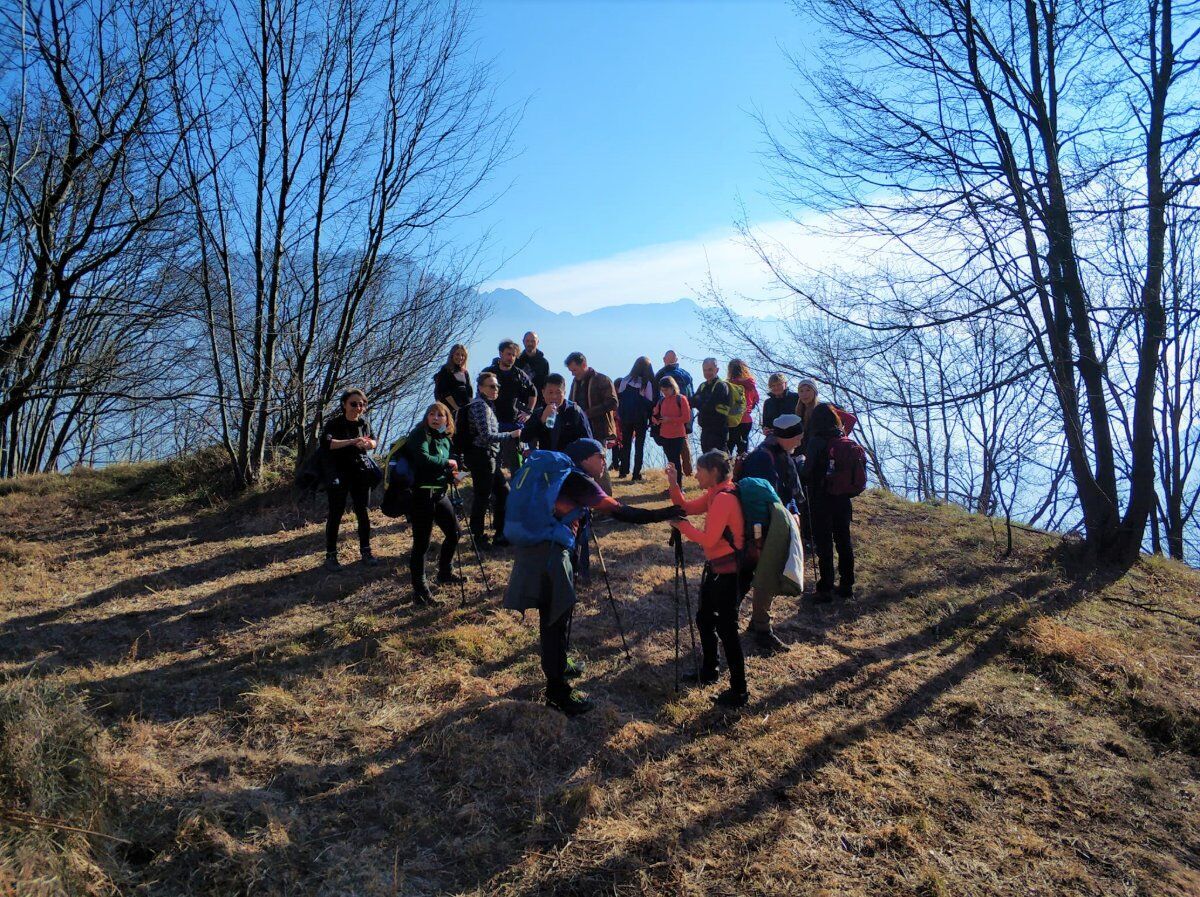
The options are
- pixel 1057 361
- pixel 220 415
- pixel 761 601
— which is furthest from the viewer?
pixel 220 415

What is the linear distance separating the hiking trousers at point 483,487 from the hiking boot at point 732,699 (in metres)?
3.09

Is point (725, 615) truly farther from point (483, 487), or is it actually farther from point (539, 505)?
point (483, 487)

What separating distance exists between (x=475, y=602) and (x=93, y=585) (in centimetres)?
418

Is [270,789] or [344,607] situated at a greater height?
[344,607]

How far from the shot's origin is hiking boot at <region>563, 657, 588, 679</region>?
16.0 feet

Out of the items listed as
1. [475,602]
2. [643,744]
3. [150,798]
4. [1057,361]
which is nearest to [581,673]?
[643,744]

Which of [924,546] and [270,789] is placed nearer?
[270,789]

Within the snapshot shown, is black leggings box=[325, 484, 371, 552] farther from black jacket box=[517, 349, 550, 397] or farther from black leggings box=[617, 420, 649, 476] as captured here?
black leggings box=[617, 420, 649, 476]

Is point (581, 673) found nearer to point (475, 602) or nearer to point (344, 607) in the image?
point (475, 602)

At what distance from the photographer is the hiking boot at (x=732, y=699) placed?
4.95m

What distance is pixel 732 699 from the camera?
16.3 feet

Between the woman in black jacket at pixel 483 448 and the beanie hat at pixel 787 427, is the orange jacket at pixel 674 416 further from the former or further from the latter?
the beanie hat at pixel 787 427

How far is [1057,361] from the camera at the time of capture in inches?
319

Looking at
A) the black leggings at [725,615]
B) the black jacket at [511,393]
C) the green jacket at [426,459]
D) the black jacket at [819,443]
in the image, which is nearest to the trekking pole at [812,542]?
the black jacket at [819,443]
